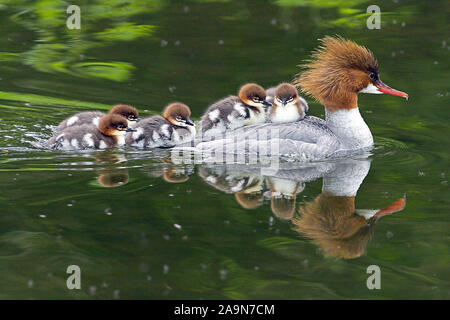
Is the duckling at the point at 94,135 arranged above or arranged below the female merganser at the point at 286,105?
below

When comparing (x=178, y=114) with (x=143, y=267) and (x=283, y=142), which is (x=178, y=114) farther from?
(x=143, y=267)

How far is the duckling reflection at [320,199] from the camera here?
5629mm

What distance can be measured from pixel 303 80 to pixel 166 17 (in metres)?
4.68

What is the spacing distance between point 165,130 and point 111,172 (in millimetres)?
1144

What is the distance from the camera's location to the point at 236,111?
27.2 ft

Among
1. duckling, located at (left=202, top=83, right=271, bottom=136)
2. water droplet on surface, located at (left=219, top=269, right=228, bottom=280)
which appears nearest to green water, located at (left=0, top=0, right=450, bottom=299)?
water droplet on surface, located at (left=219, top=269, right=228, bottom=280)

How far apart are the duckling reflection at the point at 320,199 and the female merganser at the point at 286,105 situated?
820mm

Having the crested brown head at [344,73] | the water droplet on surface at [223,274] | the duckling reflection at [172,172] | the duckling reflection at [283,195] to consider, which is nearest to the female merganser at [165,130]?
the duckling reflection at [172,172]

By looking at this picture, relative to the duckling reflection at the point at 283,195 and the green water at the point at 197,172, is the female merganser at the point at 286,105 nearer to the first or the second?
the green water at the point at 197,172

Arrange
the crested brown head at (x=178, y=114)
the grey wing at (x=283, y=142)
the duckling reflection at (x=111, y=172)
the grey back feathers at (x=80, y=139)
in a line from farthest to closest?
→ the crested brown head at (x=178, y=114) < the grey back feathers at (x=80, y=139) < the grey wing at (x=283, y=142) < the duckling reflection at (x=111, y=172)

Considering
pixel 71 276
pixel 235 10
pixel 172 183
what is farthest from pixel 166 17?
pixel 71 276

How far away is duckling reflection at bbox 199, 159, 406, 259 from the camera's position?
5629 millimetres

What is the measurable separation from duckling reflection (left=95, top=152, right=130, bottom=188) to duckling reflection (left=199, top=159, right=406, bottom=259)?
2.23 ft

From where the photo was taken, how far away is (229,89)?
31.6ft
